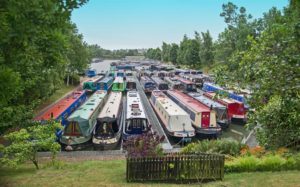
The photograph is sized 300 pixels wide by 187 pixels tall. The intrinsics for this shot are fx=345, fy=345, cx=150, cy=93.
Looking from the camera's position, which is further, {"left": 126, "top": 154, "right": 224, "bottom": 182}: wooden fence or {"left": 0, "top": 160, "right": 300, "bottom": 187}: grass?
{"left": 126, "top": 154, "right": 224, "bottom": 182}: wooden fence

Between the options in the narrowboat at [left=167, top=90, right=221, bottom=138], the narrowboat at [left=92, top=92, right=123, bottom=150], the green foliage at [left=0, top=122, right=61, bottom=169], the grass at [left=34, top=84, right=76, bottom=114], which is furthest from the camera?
the grass at [left=34, top=84, right=76, bottom=114]

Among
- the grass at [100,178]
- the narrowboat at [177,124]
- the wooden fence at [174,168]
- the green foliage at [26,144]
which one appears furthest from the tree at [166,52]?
the wooden fence at [174,168]

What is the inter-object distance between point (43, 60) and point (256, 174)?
28.8 ft

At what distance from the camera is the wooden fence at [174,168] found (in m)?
11.9

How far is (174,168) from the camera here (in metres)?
12.0

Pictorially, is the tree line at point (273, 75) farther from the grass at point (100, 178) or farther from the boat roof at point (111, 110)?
the boat roof at point (111, 110)

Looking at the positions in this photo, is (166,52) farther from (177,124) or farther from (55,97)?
(177,124)

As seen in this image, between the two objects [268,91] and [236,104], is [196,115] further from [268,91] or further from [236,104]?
[268,91]

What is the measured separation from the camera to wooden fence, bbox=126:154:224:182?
39.0 ft

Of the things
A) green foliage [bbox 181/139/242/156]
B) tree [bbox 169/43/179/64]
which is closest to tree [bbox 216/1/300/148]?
green foliage [bbox 181/139/242/156]

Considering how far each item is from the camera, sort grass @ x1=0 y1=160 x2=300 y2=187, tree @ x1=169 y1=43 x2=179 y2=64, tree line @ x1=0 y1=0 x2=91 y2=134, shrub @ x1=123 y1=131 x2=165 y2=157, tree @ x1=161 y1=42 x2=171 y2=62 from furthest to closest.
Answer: tree @ x1=161 y1=42 x2=171 y2=62 → tree @ x1=169 y1=43 x2=179 y2=64 → shrub @ x1=123 y1=131 x2=165 y2=157 → grass @ x1=0 y1=160 x2=300 y2=187 → tree line @ x1=0 y1=0 x2=91 y2=134

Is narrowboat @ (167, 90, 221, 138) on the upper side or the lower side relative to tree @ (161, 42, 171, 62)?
lower

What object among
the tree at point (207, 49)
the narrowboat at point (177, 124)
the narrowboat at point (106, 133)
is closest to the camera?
the narrowboat at point (106, 133)

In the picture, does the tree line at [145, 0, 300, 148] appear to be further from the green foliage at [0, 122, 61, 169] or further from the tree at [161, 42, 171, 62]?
the tree at [161, 42, 171, 62]
